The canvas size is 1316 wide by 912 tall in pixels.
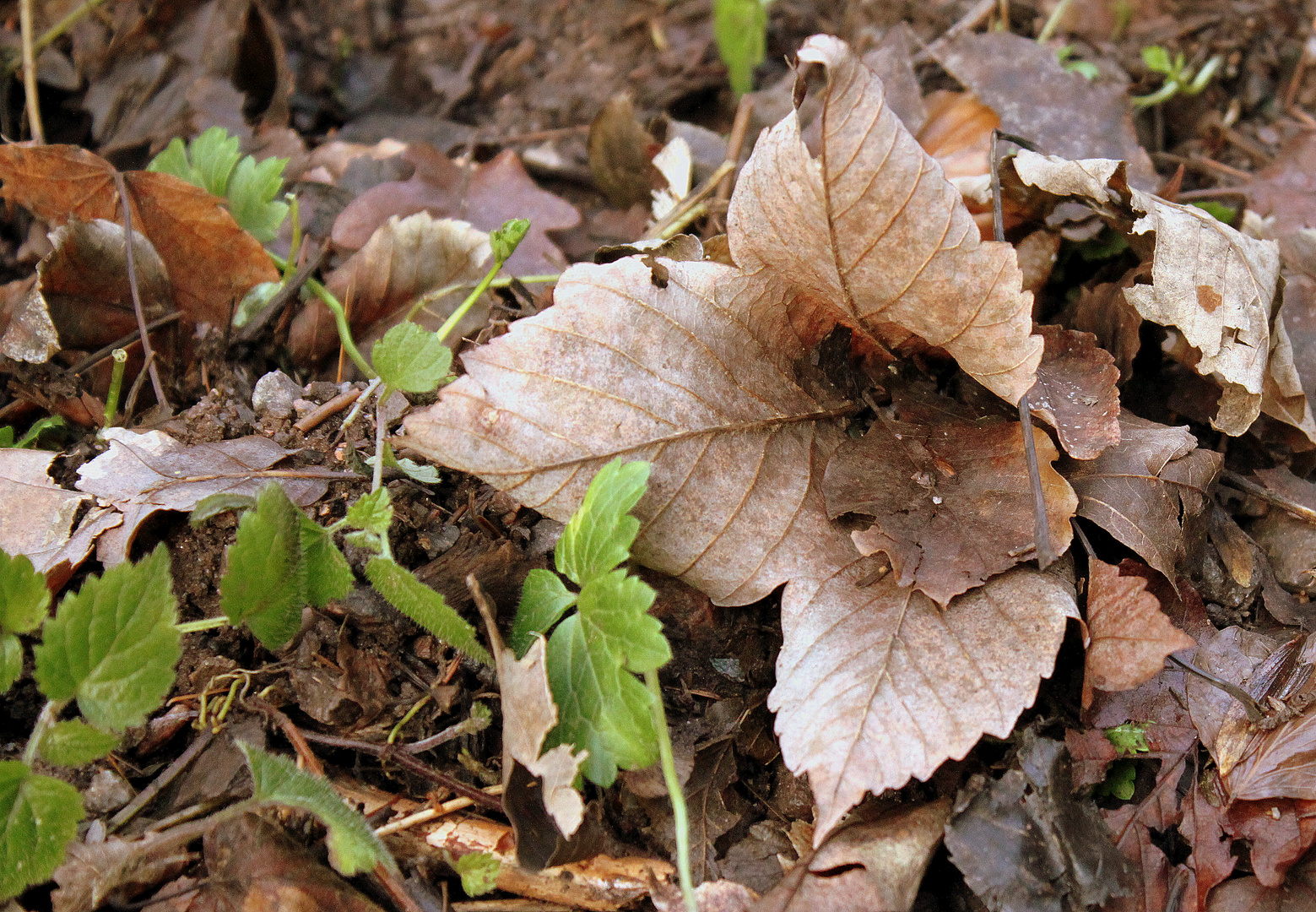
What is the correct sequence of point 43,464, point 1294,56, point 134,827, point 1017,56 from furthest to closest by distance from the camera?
point 1294,56 → point 1017,56 → point 43,464 → point 134,827

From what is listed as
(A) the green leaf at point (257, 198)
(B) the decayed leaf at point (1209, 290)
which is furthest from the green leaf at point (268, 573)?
(B) the decayed leaf at point (1209, 290)

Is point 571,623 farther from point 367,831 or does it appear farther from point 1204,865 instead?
point 1204,865

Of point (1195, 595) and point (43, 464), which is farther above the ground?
point (43, 464)

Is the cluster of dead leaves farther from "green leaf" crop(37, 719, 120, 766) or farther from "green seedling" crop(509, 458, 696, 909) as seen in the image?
"green leaf" crop(37, 719, 120, 766)

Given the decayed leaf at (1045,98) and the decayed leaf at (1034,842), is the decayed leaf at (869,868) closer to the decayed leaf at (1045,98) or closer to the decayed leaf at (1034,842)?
the decayed leaf at (1034,842)

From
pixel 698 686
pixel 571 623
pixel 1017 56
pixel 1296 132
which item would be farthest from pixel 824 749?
pixel 1296 132

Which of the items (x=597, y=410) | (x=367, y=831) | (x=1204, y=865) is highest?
(x=597, y=410)

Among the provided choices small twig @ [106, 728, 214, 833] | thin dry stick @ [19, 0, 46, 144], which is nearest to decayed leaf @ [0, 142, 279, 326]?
thin dry stick @ [19, 0, 46, 144]
